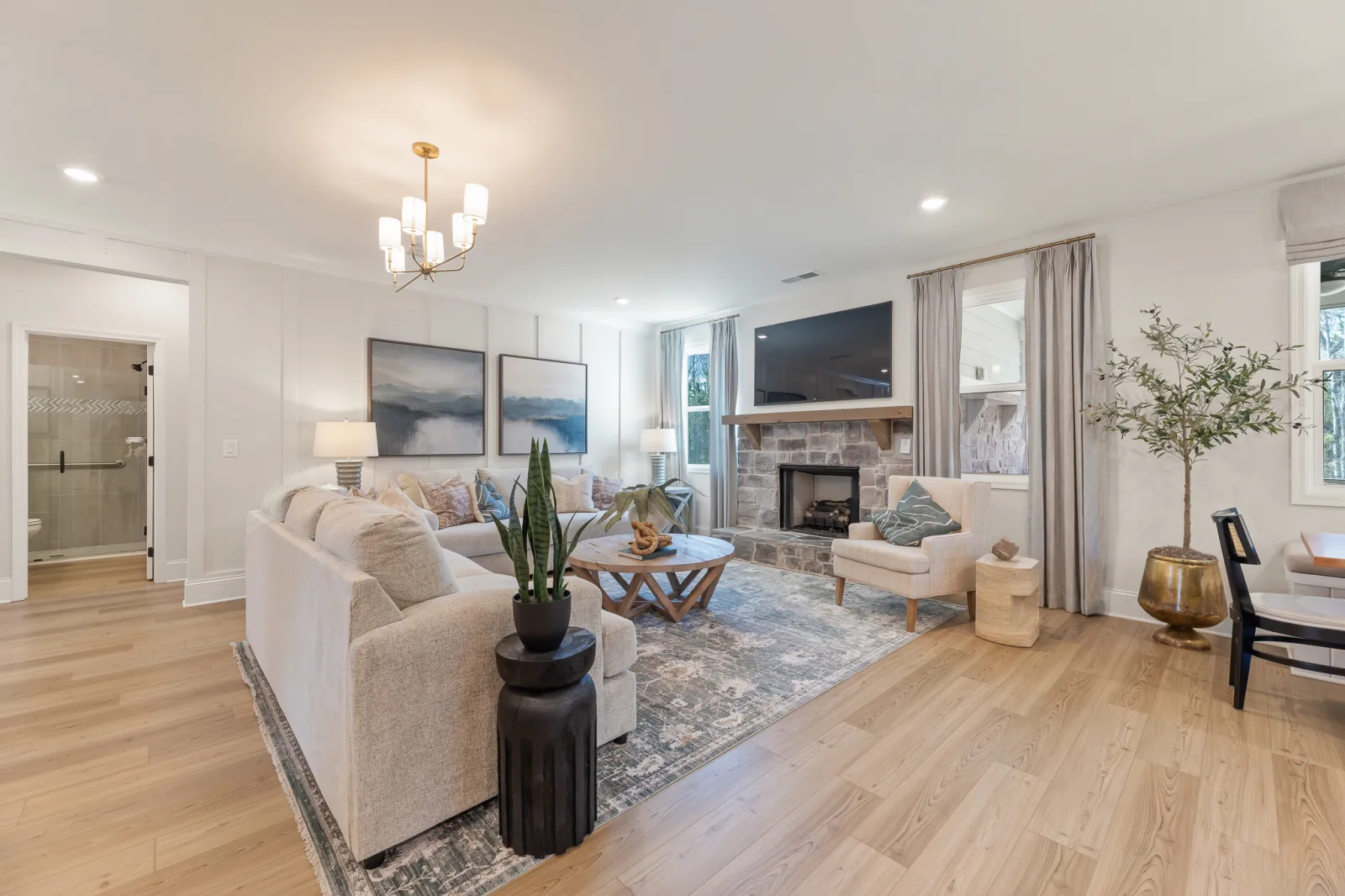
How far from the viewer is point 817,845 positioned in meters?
1.49

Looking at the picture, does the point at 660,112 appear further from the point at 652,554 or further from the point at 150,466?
the point at 150,466

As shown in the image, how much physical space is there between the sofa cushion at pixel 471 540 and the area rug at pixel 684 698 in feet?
4.44

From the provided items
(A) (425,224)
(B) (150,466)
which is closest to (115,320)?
(B) (150,466)

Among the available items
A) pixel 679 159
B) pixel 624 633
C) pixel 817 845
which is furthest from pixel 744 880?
pixel 679 159

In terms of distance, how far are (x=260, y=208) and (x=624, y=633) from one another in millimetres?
3364

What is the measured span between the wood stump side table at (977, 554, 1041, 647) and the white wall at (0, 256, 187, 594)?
6050 mm

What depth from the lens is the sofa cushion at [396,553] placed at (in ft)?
5.06

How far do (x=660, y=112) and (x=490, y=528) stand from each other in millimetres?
3170

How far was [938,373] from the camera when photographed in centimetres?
419

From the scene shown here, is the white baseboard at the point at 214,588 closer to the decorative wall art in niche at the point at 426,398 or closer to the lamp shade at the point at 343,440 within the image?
the lamp shade at the point at 343,440

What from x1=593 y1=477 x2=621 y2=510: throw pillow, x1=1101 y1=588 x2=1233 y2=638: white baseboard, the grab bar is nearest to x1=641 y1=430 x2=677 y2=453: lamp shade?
x1=593 y1=477 x2=621 y2=510: throw pillow

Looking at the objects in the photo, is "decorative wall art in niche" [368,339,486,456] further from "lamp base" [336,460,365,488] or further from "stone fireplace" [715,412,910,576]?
"stone fireplace" [715,412,910,576]

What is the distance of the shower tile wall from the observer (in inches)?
201

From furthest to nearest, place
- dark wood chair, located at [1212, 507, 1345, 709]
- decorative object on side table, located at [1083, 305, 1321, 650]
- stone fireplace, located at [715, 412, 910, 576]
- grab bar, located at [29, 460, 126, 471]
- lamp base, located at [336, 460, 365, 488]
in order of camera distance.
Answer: grab bar, located at [29, 460, 126, 471] < stone fireplace, located at [715, 412, 910, 576] < lamp base, located at [336, 460, 365, 488] < decorative object on side table, located at [1083, 305, 1321, 650] < dark wood chair, located at [1212, 507, 1345, 709]
